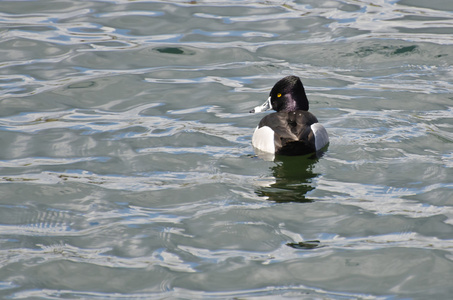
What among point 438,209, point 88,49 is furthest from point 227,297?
point 88,49

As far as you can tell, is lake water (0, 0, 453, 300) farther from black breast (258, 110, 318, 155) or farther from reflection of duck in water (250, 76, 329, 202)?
black breast (258, 110, 318, 155)

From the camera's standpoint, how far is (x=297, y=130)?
29.9 ft

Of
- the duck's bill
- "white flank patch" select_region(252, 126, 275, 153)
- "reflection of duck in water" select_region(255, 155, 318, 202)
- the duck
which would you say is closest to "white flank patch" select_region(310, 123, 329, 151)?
the duck

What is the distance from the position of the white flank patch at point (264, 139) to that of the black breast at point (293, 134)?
0.16ft

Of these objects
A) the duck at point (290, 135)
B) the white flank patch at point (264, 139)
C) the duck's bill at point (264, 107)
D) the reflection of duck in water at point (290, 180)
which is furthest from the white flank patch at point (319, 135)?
the duck's bill at point (264, 107)

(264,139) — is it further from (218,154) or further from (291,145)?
(218,154)

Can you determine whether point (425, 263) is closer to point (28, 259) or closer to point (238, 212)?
point (238, 212)

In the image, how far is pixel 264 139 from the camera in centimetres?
929

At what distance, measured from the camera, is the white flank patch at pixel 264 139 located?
914 centimetres

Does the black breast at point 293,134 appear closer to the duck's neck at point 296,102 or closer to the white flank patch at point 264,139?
the white flank patch at point 264,139

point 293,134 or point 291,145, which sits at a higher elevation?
point 293,134

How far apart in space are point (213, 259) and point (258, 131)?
3470 millimetres

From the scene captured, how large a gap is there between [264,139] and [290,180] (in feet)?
3.18

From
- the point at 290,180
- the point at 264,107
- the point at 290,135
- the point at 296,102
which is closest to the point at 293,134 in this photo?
the point at 290,135
